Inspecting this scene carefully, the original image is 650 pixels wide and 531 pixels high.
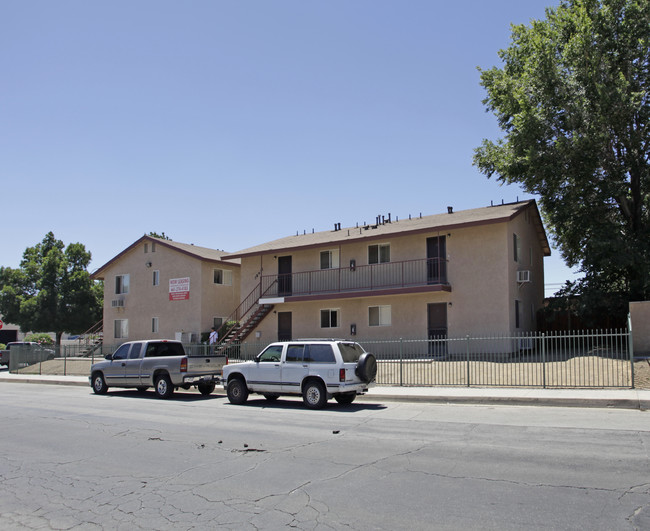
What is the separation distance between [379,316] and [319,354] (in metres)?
13.4

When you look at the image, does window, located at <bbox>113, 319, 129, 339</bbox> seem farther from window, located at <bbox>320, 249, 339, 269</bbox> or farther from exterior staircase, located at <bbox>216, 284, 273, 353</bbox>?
window, located at <bbox>320, 249, 339, 269</bbox>

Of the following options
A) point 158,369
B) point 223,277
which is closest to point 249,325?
point 223,277

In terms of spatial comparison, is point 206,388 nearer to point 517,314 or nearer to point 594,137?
point 517,314

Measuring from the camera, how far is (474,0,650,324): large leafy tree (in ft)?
79.5

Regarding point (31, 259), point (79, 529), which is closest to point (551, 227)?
point (79, 529)

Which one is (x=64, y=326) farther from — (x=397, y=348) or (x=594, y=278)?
(x=594, y=278)

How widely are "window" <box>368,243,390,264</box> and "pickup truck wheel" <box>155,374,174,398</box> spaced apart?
1324 cm

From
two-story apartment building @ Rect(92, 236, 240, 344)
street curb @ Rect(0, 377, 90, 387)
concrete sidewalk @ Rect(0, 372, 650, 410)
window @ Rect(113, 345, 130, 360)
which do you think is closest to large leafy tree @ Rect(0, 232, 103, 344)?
two-story apartment building @ Rect(92, 236, 240, 344)

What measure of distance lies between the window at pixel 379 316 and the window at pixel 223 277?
36.1 feet

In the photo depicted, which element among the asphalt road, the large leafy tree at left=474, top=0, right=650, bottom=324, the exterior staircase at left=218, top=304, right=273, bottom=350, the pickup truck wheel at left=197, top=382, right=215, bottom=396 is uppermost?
the large leafy tree at left=474, top=0, right=650, bottom=324

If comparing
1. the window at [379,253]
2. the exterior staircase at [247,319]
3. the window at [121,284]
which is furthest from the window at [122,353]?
the window at [121,284]

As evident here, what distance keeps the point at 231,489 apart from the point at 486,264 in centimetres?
1994

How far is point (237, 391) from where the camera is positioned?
51.4 ft

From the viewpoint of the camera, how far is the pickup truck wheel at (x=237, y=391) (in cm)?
1560
